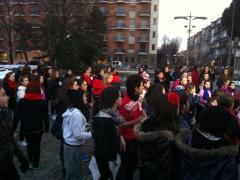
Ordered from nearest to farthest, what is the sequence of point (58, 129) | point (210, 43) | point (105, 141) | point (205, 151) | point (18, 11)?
point (205, 151)
point (105, 141)
point (58, 129)
point (18, 11)
point (210, 43)

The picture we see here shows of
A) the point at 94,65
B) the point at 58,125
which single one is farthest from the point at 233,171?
the point at 94,65

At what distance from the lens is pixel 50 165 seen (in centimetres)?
677

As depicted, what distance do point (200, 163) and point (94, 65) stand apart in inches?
833

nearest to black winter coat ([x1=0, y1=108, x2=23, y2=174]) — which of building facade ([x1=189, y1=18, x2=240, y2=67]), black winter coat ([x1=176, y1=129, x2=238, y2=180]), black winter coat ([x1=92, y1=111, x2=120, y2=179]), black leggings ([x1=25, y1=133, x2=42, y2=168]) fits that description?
black winter coat ([x1=92, y1=111, x2=120, y2=179])

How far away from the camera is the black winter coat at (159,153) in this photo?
11.8 feet

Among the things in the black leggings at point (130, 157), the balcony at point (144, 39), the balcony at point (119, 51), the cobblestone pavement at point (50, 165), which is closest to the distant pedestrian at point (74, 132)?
the black leggings at point (130, 157)

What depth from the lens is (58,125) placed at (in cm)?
529

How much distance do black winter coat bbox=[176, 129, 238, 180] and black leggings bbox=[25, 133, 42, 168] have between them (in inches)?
135

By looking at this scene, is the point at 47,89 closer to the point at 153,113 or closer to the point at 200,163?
the point at 153,113

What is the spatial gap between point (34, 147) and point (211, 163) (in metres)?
3.86

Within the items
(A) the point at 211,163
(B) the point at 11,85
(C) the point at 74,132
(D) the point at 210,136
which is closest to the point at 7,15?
(B) the point at 11,85

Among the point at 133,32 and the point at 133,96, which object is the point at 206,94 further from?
the point at 133,32

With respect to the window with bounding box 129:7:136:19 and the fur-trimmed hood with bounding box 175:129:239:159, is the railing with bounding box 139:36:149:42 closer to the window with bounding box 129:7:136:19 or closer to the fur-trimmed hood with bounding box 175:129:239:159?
the window with bounding box 129:7:136:19

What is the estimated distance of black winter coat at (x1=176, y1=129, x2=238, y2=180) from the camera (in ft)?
10.4
